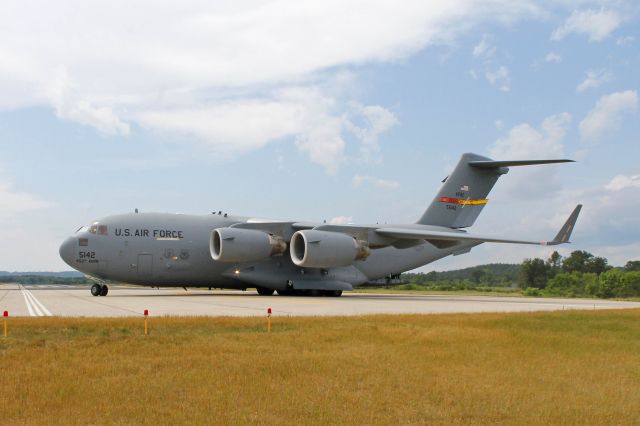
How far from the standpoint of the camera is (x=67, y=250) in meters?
31.1

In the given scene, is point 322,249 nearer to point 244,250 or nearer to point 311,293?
point 244,250

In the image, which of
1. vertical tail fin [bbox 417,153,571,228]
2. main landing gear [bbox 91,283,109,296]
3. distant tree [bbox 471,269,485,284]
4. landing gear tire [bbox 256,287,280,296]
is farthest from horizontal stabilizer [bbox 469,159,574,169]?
distant tree [bbox 471,269,485,284]

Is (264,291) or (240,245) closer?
(240,245)

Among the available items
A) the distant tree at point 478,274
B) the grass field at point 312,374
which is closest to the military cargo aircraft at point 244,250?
the grass field at point 312,374

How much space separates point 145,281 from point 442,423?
25.4 meters

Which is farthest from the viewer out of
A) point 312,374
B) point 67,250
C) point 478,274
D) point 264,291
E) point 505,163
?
point 478,274

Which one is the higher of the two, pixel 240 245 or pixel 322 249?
pixel 240 245

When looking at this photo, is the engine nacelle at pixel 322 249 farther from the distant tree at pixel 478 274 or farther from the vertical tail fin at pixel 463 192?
the distant tree at pixel 478 274

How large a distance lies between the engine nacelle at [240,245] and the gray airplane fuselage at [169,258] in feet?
3.30

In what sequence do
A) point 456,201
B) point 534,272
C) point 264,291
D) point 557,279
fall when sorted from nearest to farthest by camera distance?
point 264,291 → point 456,201 → point 557,279 → point 534,272

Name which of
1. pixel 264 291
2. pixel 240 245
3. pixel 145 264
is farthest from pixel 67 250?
pixel 264 291

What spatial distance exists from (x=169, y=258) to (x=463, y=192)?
16109 mm

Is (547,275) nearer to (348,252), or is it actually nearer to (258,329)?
(348,252)

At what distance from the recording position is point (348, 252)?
32844 mm
